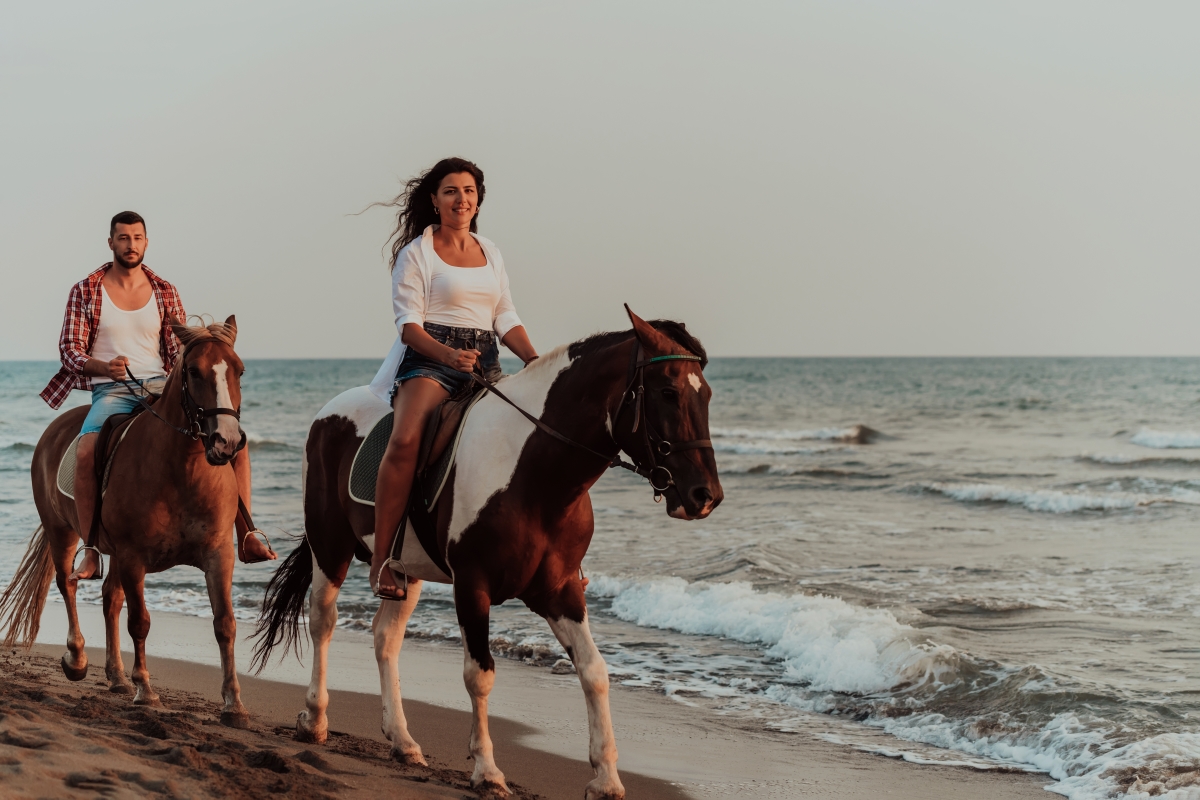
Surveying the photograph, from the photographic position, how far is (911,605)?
8.80m

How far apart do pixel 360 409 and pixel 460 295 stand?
33.0 inches

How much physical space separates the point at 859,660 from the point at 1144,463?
19773 mm

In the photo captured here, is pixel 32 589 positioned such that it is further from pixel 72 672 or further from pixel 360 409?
pixel 360 409

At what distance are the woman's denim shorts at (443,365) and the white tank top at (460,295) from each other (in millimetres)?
28

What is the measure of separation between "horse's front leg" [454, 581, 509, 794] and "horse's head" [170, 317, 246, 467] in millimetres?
1481

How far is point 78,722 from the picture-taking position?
4.29m

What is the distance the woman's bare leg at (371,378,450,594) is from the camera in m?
4.11

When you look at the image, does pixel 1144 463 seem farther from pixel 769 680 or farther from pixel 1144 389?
pixel 1144 389

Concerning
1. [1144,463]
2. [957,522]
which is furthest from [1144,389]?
[957,522]

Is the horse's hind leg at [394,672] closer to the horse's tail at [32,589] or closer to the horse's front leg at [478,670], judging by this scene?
the horse's front leg at [478,670]

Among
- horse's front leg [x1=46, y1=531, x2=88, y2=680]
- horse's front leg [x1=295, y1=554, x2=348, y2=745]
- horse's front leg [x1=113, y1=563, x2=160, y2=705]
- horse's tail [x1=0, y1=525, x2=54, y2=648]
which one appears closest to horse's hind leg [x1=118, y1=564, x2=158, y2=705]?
horse's front leg [x1=113, y1=563, x2=160, y2=705]

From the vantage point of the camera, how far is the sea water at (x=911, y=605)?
5621 millimetres

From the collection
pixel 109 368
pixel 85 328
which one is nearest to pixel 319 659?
pixel 109 368

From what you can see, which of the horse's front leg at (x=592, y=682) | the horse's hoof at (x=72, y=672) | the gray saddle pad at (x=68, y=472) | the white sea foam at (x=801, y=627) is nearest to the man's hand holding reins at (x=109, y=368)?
the gray saddle pad at (x=68, y=472)
